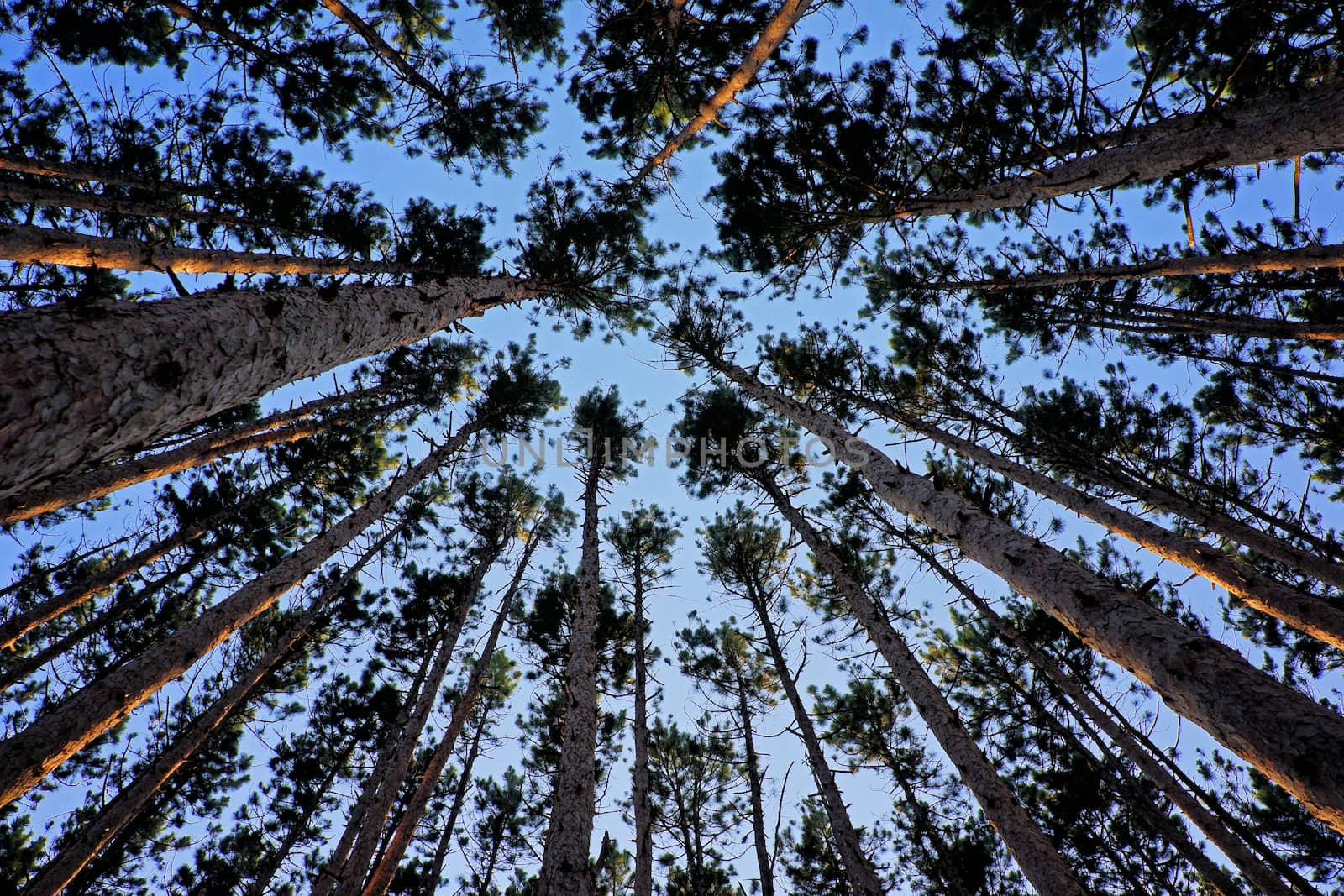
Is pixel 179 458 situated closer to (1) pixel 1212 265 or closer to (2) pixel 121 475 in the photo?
(2) pixel 121 475

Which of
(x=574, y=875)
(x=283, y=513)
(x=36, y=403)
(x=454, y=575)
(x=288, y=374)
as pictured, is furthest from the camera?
(x=454, y=575)

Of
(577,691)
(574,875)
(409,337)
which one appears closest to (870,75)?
(409,337)

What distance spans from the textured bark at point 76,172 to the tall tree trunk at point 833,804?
39.4ft

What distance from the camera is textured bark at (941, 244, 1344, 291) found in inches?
220

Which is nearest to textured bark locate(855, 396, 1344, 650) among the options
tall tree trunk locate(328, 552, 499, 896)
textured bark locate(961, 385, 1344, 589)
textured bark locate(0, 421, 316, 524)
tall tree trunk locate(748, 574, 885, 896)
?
textured bark locate(961, 385, 1344, 589)

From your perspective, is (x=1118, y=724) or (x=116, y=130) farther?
(x=1118, y=724)

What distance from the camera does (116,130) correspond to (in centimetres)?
697

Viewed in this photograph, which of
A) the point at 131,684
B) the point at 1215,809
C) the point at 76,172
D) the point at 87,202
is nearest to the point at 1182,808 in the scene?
the point at 1215,809

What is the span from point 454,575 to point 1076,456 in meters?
13.0

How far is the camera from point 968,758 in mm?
5383

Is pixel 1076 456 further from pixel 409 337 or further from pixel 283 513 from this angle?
pixel 283 513

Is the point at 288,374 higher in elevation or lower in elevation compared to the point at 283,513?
lower

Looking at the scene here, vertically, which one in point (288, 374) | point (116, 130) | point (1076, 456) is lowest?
point (288, 374)

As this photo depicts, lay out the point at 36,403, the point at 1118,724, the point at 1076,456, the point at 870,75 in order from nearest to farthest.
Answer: the point at 36,403 → the point at 870,75 → the point at 1118,724 → the point at 1076,456
